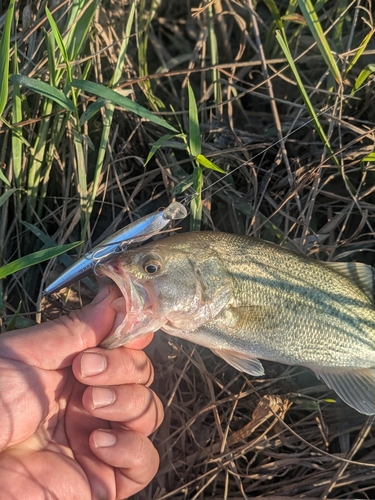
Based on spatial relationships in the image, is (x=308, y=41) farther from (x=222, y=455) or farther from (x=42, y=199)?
(x=222, y=455)

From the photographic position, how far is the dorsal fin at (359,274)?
3.09 metres

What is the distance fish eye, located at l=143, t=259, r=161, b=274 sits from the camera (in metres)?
2.71

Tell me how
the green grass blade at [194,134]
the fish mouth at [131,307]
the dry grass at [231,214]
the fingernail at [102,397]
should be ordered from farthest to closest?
the dry grass at [231,214] < the green grass blade at [194,134] < the fingernail at [102,397] < the fish mouth at [131,307]

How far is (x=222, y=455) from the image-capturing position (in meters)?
3.35

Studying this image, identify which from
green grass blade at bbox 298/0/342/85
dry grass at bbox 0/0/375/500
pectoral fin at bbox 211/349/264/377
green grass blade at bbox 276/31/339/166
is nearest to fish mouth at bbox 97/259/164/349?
pectoral fin at bbox 211/349/264/377

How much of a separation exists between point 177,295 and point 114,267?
374 millimetres

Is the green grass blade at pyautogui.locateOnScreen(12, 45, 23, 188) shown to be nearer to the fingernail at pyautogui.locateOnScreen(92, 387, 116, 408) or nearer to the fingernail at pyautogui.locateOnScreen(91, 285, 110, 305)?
the fingernail at pyautogui.locateOnScreen(91, 285, 110, 305)

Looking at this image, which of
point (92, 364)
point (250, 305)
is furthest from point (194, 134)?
point (92, 364)

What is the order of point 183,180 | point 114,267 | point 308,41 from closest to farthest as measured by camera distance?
point 114,267
point 183,180
point 308,41

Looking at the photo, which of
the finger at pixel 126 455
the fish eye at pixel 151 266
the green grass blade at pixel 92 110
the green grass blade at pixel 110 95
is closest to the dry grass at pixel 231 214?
the green grass blade at pixel 92 110

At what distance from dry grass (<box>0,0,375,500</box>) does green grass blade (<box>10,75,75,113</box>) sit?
0.92ft

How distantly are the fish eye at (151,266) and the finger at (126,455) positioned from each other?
0.97 m

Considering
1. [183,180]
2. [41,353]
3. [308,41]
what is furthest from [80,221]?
[308,41]

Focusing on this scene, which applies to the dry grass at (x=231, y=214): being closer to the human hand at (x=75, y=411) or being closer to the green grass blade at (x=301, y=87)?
the green grass blade at (x=301, y=87)
